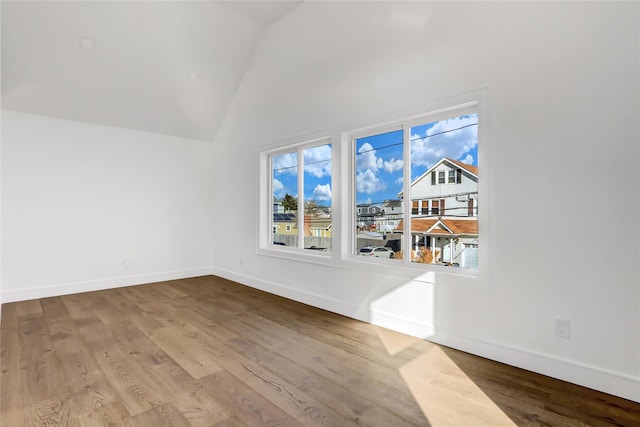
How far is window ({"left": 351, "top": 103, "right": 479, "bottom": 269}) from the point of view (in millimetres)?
2717

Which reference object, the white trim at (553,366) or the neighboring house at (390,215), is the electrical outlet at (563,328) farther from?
the neighboring house at (390,215)

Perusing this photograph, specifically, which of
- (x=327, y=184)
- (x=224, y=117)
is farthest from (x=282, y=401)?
(x=224, y=117)

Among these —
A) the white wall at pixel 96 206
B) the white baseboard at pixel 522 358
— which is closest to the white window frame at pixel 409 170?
the white baseboard at pixel 522 358

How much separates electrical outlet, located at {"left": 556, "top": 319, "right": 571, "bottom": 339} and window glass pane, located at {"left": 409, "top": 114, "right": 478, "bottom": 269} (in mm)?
656

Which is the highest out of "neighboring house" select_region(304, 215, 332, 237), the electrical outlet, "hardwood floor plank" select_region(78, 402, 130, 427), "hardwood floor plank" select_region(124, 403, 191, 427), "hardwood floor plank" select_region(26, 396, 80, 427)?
"neighboring house" select_region(304, 215, 332, 237)

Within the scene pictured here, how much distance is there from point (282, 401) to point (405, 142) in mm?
2405

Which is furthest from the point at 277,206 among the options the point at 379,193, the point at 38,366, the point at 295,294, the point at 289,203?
the point at 38,366

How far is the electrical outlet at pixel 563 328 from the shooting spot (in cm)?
211

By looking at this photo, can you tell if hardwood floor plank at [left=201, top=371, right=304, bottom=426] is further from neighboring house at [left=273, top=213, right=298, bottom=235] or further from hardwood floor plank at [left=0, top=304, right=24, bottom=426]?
neighboring house at [left=273, top=213, right=298, bottom=235]

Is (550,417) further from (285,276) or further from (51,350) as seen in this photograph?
(51,350)

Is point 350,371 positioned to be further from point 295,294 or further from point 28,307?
point 28,307

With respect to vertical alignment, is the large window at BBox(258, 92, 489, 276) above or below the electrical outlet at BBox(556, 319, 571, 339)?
above

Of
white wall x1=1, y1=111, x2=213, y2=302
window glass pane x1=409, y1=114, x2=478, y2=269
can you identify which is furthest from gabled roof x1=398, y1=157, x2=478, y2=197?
white wall x1=1, y1=111, x2=213, y2=302

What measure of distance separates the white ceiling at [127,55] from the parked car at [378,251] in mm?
3004
